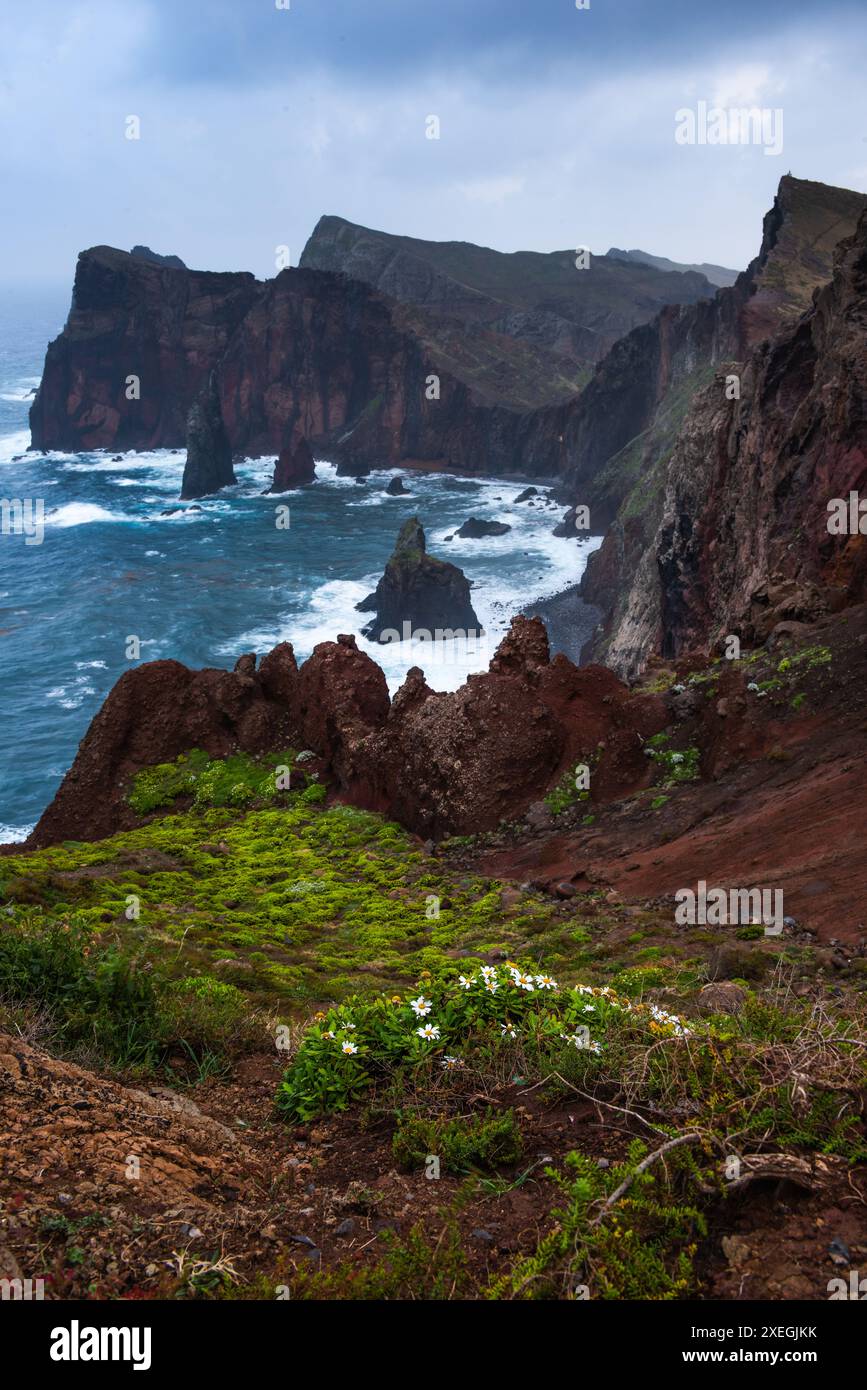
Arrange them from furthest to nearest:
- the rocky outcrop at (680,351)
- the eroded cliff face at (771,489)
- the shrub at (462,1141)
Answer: the rocky outcrop at (680,351) → the eroded cliff face at (771,489) → the shrub at (462,1141)

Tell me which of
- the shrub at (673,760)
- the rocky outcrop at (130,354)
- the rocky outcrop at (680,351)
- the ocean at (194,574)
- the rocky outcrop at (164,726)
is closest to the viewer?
the shrub at (673,760)

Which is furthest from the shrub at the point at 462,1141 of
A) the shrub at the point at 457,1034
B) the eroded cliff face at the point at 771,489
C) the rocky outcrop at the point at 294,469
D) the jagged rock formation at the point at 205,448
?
the rocky outcrop at the point at 294,469

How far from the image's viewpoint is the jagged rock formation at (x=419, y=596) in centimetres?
6012

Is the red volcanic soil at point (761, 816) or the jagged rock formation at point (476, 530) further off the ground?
the jagged rock formation at point (476, 530)

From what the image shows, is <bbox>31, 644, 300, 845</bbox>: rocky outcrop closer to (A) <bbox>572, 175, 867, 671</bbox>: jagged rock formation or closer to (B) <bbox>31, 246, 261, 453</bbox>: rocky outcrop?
(A) <bbox>572, 175, 867, 671</bbox>: jagged rock formation

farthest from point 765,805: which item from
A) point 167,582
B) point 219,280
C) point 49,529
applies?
point 219,280

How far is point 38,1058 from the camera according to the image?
584 centimetres

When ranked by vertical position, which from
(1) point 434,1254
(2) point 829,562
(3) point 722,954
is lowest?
(3) point 722,954

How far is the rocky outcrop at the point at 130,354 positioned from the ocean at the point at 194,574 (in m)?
5.42

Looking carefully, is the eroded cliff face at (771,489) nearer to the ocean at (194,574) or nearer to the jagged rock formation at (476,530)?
the ocean at (194,574)

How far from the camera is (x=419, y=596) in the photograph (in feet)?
198

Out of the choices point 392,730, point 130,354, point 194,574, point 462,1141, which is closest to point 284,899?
point 392,730

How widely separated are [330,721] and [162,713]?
4.18m

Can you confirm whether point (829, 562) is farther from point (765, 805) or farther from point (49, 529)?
A: point (49, 529)
